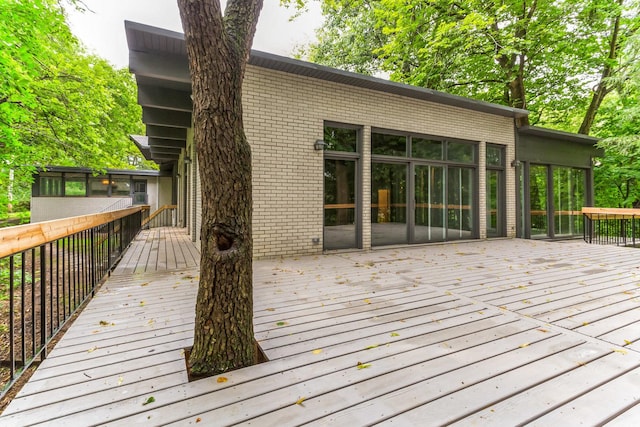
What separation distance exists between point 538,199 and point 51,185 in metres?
20.2

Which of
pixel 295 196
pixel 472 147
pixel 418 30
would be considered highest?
pixel 418 30

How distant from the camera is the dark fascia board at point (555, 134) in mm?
8211

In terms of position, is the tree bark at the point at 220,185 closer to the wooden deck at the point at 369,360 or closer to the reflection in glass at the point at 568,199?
the wooden deck at the point at 369,360

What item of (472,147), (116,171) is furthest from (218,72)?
(116,171)

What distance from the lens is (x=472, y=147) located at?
305 inches

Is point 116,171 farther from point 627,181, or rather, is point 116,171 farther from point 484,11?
point 627,181

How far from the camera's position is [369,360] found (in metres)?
1.89

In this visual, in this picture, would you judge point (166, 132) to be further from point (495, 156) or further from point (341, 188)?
point (495, 156)

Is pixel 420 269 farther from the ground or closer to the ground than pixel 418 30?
closer to the ground

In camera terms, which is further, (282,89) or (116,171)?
(116,171)

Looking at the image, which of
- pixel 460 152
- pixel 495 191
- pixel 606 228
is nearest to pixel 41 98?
pixel 460 152

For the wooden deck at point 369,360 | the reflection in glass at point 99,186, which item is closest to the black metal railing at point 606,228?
the wooden deck at point 369,360

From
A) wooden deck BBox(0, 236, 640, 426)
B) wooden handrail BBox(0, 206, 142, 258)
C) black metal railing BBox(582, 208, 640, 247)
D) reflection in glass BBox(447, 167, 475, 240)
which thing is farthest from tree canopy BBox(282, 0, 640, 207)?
wooden handrail BBox(0, 206, 142, 258)

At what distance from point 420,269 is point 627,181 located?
45.9 ft
